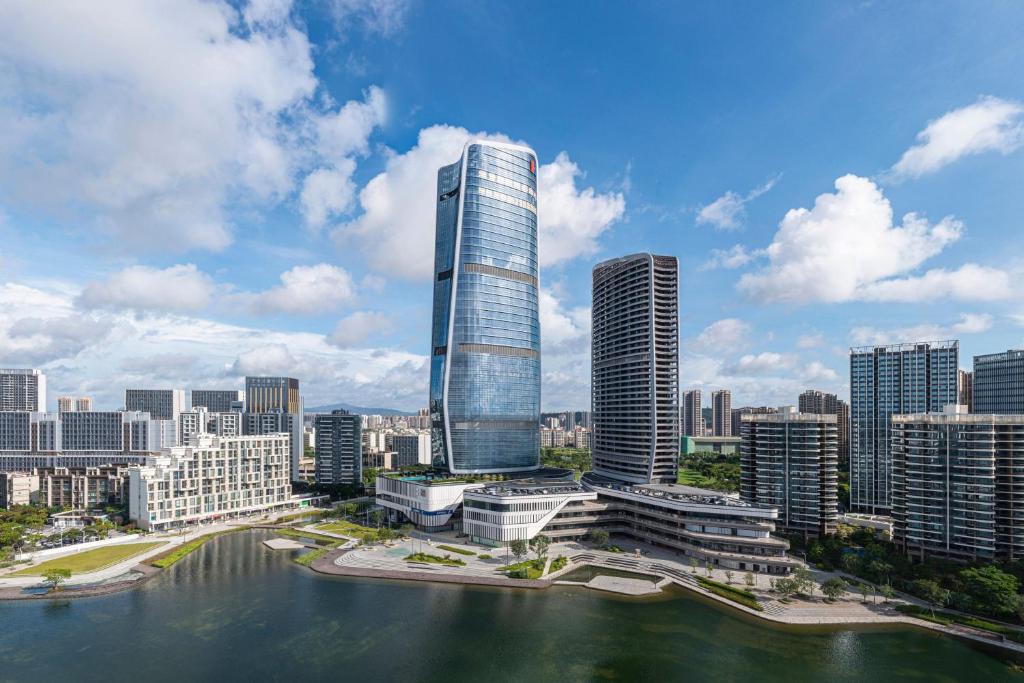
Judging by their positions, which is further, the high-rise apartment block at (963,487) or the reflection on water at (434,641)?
the high-rise apartment block at (963,487)

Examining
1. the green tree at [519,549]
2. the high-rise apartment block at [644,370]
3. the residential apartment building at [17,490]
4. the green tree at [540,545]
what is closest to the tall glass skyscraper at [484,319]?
the high-rise apartment block at [644,370]

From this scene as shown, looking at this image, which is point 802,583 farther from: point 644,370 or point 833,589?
point 644,370

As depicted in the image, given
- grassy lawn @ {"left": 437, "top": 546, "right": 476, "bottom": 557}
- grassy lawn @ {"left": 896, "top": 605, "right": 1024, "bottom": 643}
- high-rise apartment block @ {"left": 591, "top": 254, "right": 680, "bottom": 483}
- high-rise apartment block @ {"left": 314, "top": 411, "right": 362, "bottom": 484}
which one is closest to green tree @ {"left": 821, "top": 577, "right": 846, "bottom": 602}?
grassy lawn @ {"left": 896, "top": 605, "right": 1024, "bottom": 643}

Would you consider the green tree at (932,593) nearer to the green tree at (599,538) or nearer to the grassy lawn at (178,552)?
the green tree at (599,538)

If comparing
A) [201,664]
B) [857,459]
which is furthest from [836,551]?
[201,664]

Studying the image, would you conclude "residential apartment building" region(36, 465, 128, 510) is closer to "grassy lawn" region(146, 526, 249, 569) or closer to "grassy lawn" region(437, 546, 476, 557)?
"grassy lawn" region(146, 526, 249, 569)

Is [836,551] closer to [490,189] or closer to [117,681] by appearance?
[117,681]
